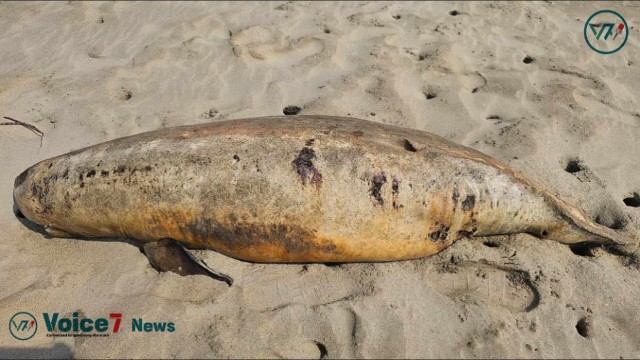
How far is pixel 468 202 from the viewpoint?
281cm

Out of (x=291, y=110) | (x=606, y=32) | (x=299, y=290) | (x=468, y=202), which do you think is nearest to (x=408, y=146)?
(x=468, y=202)

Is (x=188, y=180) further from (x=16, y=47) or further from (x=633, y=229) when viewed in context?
(x=16, y=47)

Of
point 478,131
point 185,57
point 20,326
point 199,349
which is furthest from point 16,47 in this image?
point 478,131

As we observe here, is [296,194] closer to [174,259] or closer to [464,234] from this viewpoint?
[174,259]

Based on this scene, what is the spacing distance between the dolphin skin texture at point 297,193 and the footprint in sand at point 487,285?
0.19 metres

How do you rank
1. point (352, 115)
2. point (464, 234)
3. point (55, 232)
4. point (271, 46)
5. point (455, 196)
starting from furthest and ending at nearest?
1. point (271, 46)
2. point (352, 115)
3. point (55, 232)
4. point (464, 234)
5. point (455, 196)

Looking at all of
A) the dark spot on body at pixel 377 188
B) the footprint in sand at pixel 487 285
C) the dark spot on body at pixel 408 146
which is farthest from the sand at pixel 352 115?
the dark spot on body at pixel 408 146

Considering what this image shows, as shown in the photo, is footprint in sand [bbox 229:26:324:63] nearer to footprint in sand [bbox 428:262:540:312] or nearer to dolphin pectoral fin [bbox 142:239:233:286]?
dolphin pectoral fin [bbox 142:239:233:286]

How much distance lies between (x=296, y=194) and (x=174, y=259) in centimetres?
89

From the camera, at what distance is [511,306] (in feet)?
9.08

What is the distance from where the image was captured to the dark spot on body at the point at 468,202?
2.80 m

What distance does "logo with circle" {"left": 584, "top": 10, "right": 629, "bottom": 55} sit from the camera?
5316mm

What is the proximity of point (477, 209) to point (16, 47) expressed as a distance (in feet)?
18.1

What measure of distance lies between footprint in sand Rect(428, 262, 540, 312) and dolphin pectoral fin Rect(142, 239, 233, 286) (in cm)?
138
